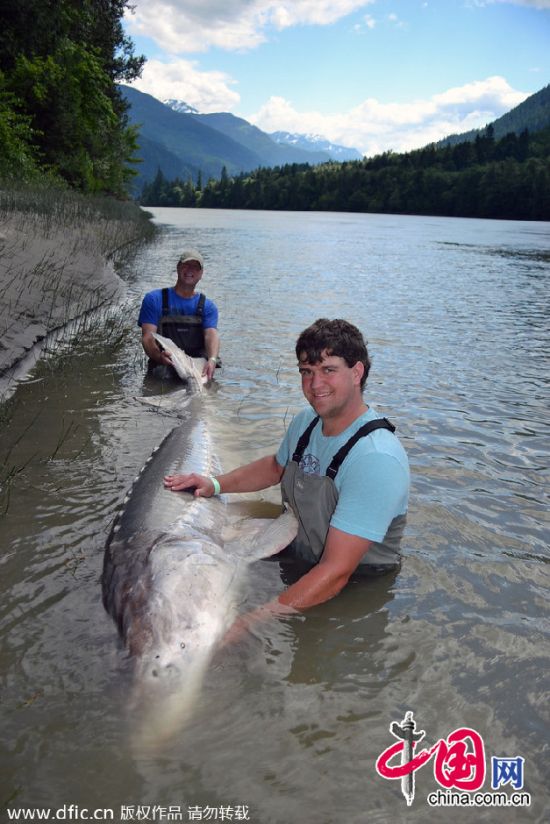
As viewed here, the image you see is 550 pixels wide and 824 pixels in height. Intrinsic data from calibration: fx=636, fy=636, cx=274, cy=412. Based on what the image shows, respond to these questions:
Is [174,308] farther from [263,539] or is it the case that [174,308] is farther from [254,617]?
[254,617]

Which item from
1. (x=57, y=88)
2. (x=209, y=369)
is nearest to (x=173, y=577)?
(x=209, y=369)

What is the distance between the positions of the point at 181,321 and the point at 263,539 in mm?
6030

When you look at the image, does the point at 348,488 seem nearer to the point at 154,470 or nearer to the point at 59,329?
the point at 154,470

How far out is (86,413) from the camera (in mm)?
7957

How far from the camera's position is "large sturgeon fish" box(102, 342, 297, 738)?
3.29m

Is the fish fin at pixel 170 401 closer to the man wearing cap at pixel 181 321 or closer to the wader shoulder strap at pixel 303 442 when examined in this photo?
the man wearing cap at pixel 181 321

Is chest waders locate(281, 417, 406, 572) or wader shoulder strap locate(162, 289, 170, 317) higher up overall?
wader shoulder strap locate(162, 289, 170, 317)

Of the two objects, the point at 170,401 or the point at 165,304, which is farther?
the point at 165,304

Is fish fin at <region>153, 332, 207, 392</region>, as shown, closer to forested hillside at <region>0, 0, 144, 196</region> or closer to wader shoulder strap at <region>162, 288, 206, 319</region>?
wader shoulder strap at <region>162, 288, 206, 319</region>

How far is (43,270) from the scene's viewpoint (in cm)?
1244

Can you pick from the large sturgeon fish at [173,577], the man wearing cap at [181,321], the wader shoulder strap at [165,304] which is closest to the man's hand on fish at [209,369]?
the man wearing cap at [181,321]

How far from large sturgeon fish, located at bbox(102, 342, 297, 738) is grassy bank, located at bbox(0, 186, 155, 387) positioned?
488cm

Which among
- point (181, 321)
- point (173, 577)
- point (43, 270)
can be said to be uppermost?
point (43, 270)

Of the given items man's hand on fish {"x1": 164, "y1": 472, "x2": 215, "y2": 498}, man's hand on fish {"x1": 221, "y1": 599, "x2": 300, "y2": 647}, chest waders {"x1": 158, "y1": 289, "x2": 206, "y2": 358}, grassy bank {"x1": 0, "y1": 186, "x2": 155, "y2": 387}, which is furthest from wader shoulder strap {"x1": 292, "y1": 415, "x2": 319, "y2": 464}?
chest waders {"x1": 158, "y1": 289, "x2": 206, "y2": 358}
